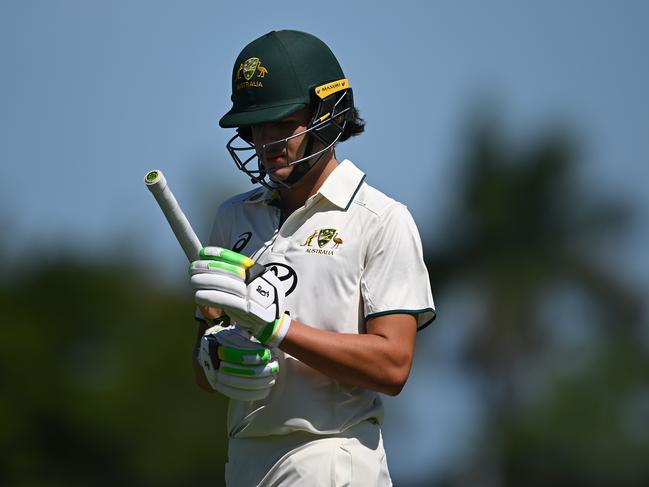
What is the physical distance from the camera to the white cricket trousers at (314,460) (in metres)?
5.70

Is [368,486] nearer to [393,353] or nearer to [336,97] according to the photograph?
[393,353]

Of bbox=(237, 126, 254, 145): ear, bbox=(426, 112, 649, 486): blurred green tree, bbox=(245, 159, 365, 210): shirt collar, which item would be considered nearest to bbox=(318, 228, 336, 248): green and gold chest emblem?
bbox=(245, 159, 365, 210): shirt collar

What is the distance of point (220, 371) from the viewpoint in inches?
222

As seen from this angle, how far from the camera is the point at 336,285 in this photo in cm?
579

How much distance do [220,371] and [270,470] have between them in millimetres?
469

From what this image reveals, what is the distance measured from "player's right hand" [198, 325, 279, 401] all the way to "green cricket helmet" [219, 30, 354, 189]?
27.6 inches

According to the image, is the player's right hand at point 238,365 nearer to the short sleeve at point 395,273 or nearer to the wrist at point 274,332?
the wrist at point 274,332

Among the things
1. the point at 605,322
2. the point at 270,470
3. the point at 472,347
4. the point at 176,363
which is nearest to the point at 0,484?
the point at 176,363

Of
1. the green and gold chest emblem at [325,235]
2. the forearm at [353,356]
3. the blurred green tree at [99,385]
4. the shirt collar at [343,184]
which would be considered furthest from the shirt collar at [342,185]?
the blurred green tree at [99,385]

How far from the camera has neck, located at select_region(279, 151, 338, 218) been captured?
6.05m

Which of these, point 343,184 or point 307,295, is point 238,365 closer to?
point 307,295

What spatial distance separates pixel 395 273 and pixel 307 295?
0.36 meters

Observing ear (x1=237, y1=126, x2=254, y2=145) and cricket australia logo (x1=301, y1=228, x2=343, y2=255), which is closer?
cricket australia logo (x1=301, y1=228, x2=343, y2=255)

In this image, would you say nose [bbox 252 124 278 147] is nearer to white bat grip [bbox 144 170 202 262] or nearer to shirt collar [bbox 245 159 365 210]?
shirt collar [bbox 245 159 365 210]
